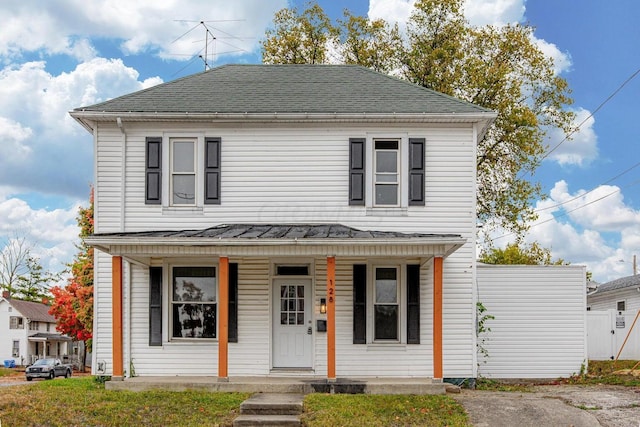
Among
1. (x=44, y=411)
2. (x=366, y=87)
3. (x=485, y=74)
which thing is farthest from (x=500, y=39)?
(x=44, y=411)

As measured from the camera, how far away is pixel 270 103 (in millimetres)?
14477

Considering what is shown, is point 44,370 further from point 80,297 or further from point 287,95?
point 287,95

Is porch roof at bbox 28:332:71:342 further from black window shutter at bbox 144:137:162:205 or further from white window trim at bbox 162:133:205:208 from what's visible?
white window trim at bbox 162:133:205:208

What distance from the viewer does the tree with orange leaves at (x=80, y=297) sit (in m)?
26.0

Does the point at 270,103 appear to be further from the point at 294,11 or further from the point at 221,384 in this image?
the point at 294,11

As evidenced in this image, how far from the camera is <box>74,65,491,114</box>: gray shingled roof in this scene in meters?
14.1

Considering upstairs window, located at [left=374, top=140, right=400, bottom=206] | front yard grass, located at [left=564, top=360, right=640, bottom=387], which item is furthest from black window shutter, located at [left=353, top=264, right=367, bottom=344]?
front yard grass, located at [left=564, top=360, right=640, bottom=387]

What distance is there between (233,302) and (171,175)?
309 centimetres

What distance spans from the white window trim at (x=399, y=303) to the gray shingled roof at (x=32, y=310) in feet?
141

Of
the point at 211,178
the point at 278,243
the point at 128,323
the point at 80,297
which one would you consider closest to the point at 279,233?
the point at 278,243

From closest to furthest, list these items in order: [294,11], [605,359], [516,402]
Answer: [516,402] < [605,359] < [294,11]

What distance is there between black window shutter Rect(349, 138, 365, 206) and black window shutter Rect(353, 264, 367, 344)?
1444mm

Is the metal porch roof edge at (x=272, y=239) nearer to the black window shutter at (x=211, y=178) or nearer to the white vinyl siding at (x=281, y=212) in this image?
the white vinyl siding at (x=281, y=212)

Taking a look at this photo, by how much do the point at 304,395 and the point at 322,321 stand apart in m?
2.15
